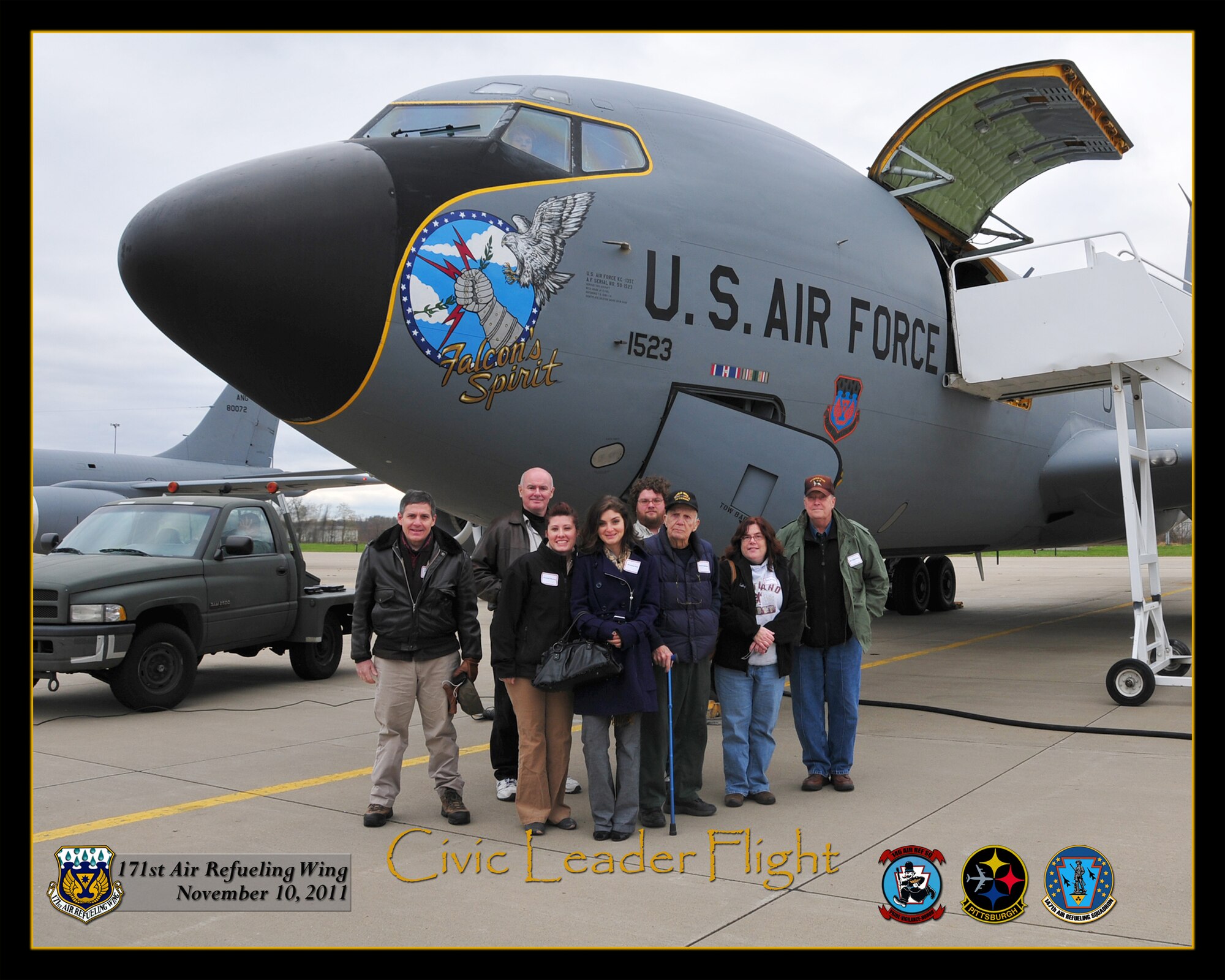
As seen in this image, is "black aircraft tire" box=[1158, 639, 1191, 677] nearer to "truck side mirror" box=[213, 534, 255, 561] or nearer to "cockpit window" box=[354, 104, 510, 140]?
"cockpit window" box=[354, 104, 510, 140]

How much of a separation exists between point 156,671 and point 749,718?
222 inches

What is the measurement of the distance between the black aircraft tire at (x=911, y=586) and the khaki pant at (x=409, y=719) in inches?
507

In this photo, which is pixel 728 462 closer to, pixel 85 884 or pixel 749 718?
pixel 749 718

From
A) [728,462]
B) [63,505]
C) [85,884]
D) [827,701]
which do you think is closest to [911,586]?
[728,462]

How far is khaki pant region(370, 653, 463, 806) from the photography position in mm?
5297

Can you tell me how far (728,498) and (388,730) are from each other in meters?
3.06

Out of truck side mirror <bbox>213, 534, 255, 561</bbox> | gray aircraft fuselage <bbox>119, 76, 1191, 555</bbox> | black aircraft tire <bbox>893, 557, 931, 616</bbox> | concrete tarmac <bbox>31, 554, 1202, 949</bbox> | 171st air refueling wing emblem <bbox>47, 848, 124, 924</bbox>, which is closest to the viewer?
concrete tarmac <bbox>31, 554, 1202, 949</bbox>

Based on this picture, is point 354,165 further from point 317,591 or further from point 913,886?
point 317,591

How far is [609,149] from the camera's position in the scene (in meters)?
7.11

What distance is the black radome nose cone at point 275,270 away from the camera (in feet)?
19.1

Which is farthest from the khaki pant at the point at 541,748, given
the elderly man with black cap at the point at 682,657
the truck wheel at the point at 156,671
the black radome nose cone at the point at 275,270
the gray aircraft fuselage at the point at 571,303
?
the truck wheel at the point at 156,671

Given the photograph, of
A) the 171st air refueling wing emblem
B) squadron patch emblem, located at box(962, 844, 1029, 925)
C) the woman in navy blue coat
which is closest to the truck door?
the 171st air refueling wing emblem

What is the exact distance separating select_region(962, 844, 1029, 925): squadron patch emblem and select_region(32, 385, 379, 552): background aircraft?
2087 cm
